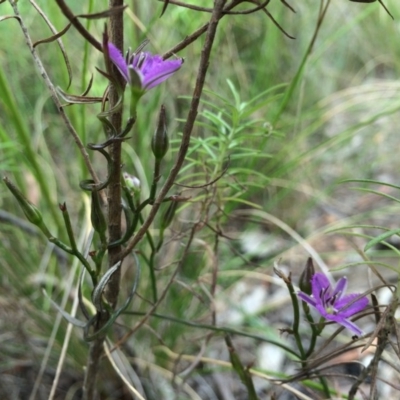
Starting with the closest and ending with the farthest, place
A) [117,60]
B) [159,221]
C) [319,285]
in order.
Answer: [117,60], [319,285], [159,221]

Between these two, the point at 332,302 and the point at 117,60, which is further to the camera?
the point at 332,302

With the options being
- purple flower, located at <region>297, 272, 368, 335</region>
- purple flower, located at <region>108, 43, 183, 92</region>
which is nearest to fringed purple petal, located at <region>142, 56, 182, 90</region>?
purple flower, located at <region>108, 43, 183, 92</region>

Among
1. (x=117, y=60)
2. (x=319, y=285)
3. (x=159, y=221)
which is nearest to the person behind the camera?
(x=117, y=60)

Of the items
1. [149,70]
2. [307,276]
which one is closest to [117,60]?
[149,70]

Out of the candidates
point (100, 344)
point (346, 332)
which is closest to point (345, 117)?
point (346, 332)

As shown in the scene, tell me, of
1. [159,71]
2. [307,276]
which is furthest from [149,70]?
[307,276]

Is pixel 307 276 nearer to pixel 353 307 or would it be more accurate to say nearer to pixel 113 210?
pixel 353 307

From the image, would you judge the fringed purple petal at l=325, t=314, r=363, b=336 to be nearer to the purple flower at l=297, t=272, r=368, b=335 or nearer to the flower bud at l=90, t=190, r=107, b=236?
the purple flower at l=297, t=272, r=368, b=335

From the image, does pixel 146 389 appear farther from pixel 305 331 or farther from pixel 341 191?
pixel 341 191

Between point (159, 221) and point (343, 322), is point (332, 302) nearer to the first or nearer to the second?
point (343, 322)
